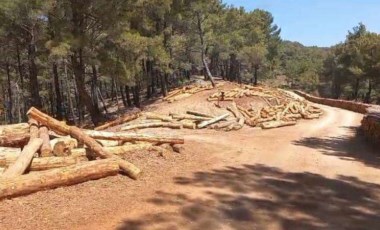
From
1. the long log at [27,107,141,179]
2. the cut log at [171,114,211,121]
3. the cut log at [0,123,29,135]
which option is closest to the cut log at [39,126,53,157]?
the long log at [27,107,141,179]

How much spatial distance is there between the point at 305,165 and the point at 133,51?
49.8 ft

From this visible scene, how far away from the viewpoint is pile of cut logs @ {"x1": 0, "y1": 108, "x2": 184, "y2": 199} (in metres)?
8.65

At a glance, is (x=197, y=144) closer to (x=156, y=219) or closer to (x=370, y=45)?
(x=156, y=219)

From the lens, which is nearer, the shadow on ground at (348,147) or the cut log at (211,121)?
the shadow on ground at (348,147)

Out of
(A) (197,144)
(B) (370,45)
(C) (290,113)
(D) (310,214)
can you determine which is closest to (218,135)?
(A) (197,144)

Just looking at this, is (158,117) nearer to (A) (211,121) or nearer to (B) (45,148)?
(A) (211,121)

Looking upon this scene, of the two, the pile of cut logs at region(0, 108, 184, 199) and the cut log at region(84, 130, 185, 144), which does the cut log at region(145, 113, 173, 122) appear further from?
the cut log at region(84, 130, 185, 144)

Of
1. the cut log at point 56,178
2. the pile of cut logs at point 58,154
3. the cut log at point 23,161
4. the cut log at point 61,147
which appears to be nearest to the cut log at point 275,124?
the pile of cut logs at point 58,154

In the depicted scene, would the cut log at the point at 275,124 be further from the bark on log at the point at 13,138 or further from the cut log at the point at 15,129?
the bark on log at the point at 13,138

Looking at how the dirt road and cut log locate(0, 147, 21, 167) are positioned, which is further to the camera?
cut log locate(0, 147, 21, 167)

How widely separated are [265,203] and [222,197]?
0.97 metres

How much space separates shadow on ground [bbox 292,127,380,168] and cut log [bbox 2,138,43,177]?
33.7ft

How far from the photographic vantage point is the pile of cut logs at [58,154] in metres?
8.65

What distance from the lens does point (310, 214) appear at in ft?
27.8
